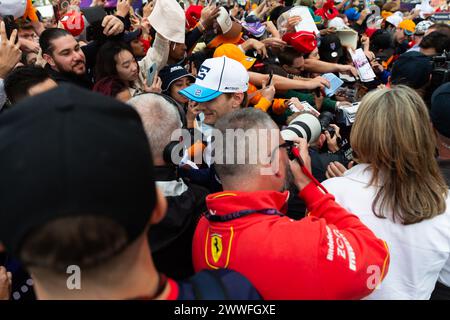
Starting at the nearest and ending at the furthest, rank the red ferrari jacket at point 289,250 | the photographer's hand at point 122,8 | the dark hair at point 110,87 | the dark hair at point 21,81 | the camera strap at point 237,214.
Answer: the red ferrari jacket at point 289,250 < the camera strap at point 237,214 < the dark hair at point 21,81 < the dark hair at point 110,87 < the photographer's hand at point 122,8

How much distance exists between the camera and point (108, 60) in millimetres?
2941

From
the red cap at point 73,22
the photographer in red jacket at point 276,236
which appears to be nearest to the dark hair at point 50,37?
the red cap at point 73,22

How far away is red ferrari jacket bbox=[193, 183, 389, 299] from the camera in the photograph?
1.07 metres

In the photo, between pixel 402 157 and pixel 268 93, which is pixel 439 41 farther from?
pixel 402 157

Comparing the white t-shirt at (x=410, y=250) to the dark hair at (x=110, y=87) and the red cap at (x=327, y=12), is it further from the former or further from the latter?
the red cap at (x=327, y=12)

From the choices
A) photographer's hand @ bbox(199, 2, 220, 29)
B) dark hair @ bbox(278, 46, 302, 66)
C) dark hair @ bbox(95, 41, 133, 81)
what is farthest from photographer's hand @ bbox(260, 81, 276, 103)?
photographer's hand @ bbox(199, 2, 220, 29)

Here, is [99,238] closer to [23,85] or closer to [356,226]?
[356,226]

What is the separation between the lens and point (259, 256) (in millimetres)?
1094

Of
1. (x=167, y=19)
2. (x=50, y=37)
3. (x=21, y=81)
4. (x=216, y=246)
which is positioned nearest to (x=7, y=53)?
(x=21, y=81)

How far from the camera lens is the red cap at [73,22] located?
3.35 m

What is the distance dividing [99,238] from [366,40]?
561 cm

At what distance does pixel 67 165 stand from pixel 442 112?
5.32ft

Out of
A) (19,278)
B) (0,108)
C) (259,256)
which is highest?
(259,256)
